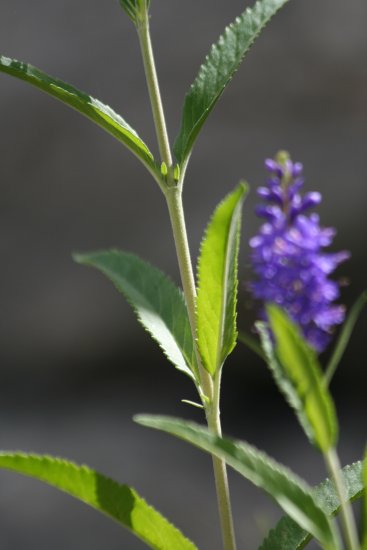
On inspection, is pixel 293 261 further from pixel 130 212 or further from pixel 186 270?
pixel 130 212

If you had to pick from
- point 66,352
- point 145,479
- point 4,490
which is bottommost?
point 4,490

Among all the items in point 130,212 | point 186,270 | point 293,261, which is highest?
point 130,212

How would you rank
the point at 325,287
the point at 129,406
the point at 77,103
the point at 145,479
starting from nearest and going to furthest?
1. the point at 77,103
2. the point at 325,287
3. the point at 145,479
4. the point at 129,406

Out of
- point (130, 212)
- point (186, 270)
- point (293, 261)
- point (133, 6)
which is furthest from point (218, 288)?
point (130, 212)

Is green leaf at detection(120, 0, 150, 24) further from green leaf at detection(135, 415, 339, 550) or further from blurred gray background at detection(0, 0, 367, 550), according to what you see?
blurred gray background at detection(0, 0, 367, 550)

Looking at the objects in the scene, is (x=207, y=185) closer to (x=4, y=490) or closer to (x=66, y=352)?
(x=66, y=352)

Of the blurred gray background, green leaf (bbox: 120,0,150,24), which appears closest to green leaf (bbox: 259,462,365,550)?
green leaf (bbox: 120,0,150,24)

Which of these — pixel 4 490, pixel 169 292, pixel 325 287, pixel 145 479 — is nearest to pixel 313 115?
pixel 145 479
